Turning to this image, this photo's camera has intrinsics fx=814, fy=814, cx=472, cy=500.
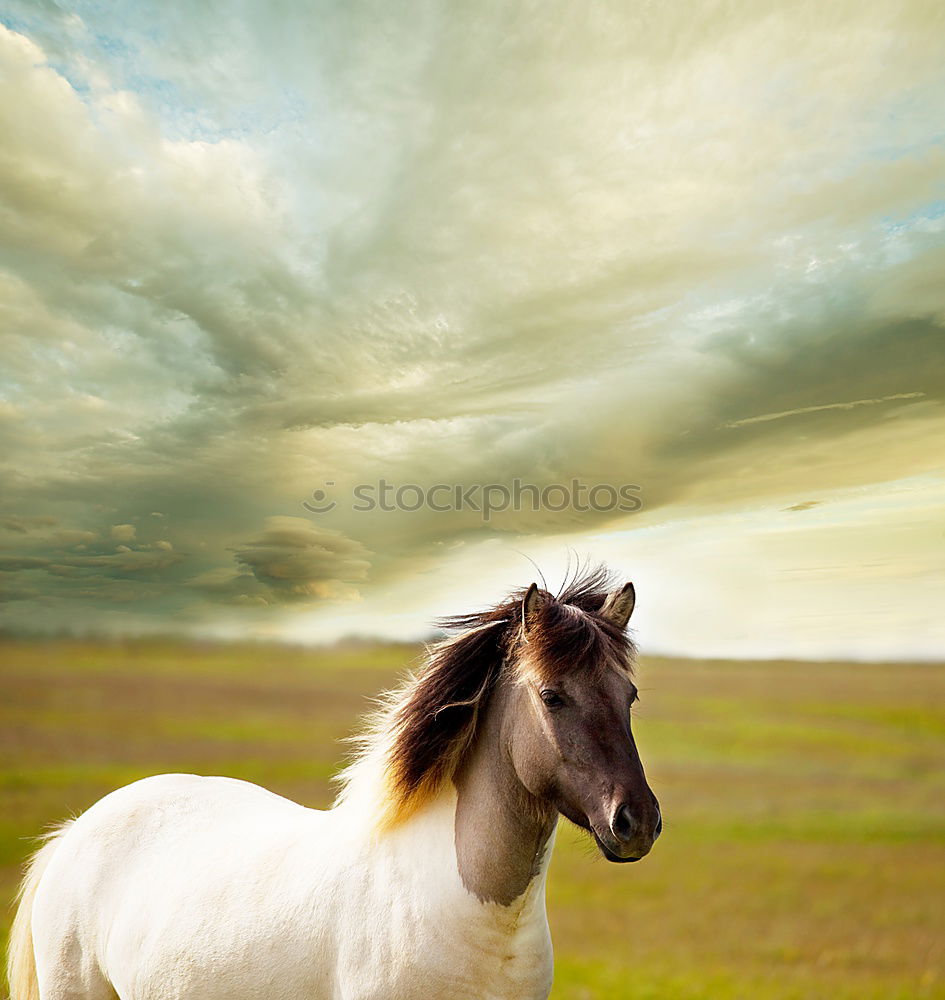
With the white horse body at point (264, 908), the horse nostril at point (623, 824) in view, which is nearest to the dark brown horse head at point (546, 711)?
Answer: the horse nostril at point (623, 824)

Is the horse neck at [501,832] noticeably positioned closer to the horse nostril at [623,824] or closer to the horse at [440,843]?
the horse at [440,843]

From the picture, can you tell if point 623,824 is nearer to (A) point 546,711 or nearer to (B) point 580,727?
(B) point 580,727

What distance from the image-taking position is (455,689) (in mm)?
3078

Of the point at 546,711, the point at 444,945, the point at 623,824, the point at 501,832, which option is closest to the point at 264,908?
the point at 444,945

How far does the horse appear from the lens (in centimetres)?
278

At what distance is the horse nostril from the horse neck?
0.33 meters

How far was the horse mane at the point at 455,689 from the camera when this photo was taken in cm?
299

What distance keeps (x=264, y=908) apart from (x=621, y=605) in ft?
6.04

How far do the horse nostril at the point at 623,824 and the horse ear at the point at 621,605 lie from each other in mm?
755

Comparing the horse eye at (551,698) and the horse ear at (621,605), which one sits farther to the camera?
→ the horse ear at (621,605)

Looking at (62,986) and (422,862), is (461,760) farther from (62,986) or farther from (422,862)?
(62,986)

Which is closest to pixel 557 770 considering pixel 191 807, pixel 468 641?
pixel 468 641

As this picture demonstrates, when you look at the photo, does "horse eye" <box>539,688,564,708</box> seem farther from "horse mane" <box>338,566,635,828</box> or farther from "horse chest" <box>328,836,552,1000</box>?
"horse chest" <box>328,836,552,1000</box>

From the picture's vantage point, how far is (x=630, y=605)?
3.20 metres
